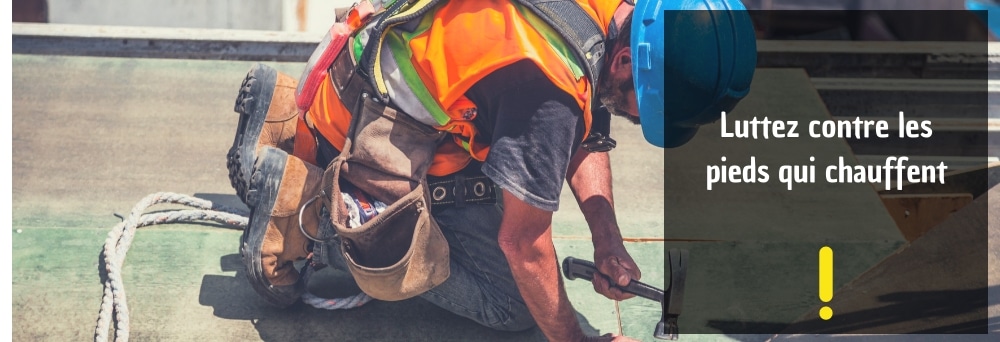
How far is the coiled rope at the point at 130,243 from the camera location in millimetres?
3564

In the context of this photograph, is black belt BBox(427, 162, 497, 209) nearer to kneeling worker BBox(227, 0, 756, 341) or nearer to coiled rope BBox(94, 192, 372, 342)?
kneeling worker BBox(227, 0, 756, 341)

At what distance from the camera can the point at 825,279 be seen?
13.4ft

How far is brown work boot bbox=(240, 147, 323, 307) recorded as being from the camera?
3609mm

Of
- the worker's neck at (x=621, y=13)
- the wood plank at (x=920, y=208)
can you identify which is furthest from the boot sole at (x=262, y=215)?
the wood plank at (x=920, y=208)

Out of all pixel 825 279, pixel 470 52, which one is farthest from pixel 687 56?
pixel 825 279

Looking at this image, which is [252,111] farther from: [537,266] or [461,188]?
[537,266]

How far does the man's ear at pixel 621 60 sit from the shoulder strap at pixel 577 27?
39mm

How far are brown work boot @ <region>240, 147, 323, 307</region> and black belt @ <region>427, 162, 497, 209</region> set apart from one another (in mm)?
364

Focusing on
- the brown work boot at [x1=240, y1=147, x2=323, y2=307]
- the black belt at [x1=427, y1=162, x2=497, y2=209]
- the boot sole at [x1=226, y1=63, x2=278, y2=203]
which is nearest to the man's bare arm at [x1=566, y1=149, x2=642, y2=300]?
the black belt at [x1=427, y1=162, x2=497, y2=209]

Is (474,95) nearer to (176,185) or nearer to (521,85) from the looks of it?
(521,85)

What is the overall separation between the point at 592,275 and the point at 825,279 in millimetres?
943

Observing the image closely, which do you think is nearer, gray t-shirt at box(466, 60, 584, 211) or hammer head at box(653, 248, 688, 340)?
gray t-shirt at box(466, 60, 584, 211)

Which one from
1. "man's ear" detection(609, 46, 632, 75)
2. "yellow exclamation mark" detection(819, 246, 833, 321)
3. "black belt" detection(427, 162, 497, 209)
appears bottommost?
"yellow exclamation mark" detection(819, 246, 833, 321)

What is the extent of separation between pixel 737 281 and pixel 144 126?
273cm
